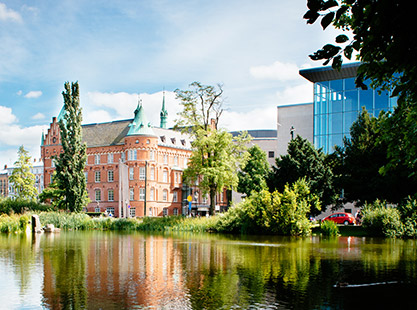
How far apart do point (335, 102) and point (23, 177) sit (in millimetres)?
48347

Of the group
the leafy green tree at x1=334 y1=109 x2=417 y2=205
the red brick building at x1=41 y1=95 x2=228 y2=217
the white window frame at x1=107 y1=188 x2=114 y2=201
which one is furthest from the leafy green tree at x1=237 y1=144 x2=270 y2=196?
the white window frame at x1=107 y1=188 x2=114 y2=201

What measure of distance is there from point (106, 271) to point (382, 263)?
1034cm

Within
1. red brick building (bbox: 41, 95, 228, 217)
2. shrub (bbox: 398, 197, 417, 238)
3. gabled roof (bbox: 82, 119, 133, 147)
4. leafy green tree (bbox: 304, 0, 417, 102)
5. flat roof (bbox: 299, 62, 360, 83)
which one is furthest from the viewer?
gabled roof (bbox: 82, 119, 133, 147)

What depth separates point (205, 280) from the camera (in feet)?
44.0

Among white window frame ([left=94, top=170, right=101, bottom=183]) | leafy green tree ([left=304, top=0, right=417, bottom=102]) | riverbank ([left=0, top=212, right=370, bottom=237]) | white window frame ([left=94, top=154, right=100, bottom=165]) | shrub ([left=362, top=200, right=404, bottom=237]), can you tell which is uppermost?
white window frame ([left=94, top=154, right=100, bottom=165])

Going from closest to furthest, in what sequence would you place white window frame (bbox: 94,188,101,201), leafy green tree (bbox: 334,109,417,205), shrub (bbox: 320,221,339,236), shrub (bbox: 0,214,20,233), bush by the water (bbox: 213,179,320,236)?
bush by the water (bbox: 213,179,320,236), shrub (bbox: 320,221,339,236), leafy green tree (bbox: 334,109,417,205), shrub (bbox: 0,214,20,233), white window frame (bbox: 94,188,101,201)

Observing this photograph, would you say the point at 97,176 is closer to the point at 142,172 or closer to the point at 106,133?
the point at 106,133

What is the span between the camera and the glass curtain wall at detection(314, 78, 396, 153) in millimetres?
58906

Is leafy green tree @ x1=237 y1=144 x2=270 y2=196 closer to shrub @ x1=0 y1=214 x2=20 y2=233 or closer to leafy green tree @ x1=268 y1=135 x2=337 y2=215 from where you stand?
leafy green tree @ x1=268 y1=135 x2=337 y2=215

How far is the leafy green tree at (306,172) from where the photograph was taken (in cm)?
4288

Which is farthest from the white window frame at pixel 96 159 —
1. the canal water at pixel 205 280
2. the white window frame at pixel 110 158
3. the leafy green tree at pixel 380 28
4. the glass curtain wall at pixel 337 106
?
the leafy green tree at pixel 380 28

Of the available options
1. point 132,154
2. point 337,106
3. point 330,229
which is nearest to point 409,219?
point 330,229

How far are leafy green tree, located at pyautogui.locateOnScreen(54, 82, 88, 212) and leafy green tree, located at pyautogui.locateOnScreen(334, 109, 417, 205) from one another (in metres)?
26.9

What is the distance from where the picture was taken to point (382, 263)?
1766 centimetres
